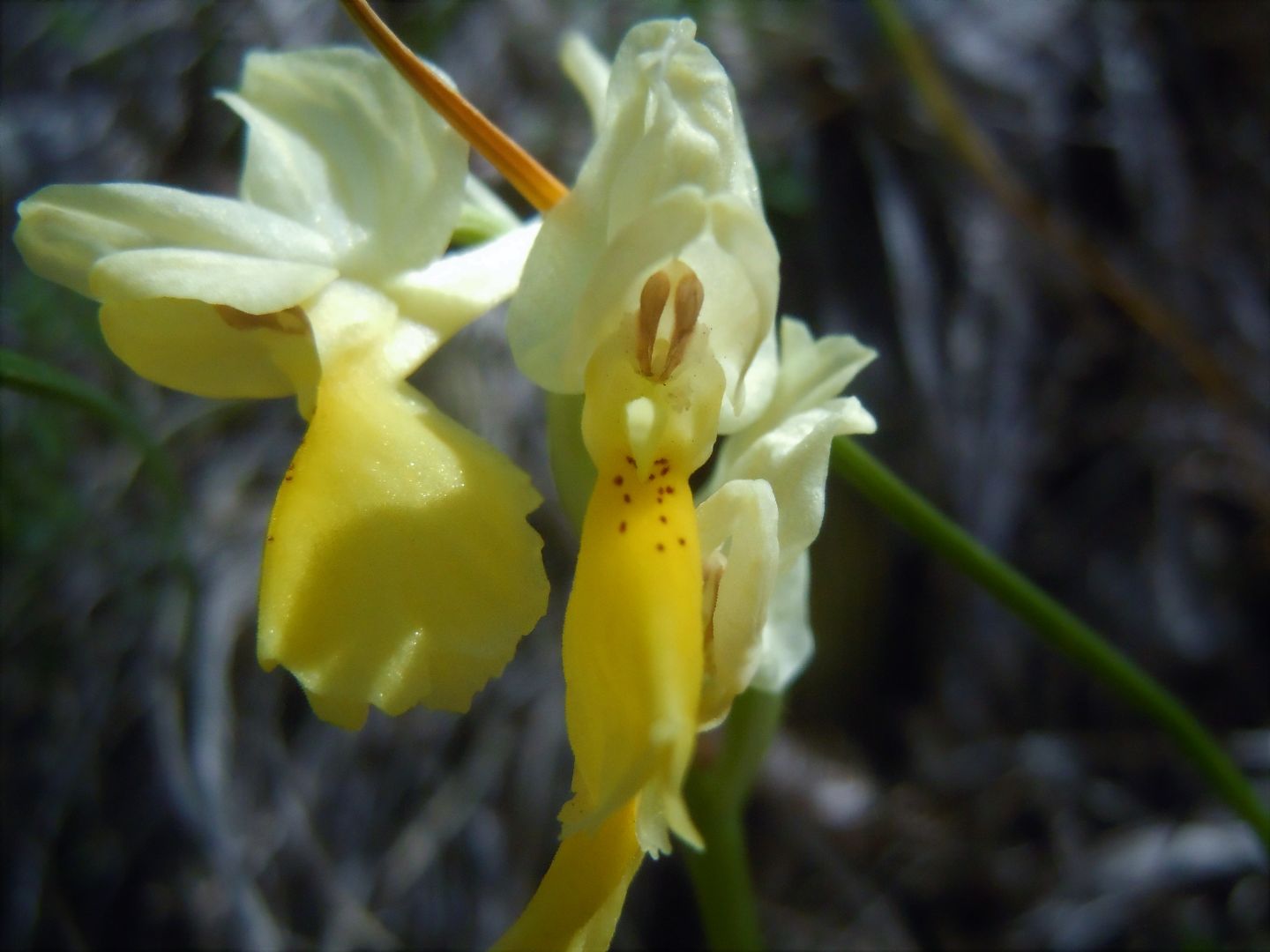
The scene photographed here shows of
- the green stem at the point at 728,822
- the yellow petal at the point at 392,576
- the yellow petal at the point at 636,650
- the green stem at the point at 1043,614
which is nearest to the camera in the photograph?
the yellow petal at the point at 636,650

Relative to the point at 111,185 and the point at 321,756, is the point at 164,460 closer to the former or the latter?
the point at 111,185

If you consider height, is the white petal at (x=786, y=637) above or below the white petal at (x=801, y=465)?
below

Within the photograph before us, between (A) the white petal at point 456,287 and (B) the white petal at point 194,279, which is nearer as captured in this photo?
(B) the white petal at point 194,279

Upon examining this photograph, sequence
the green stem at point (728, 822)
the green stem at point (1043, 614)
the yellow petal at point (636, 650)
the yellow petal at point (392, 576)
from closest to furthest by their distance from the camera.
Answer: the yellow petal at point (636, 650) < the yellow petal at point (392, 576) < the green stem at point (1043, 614) < the green stem at point (728, 822)

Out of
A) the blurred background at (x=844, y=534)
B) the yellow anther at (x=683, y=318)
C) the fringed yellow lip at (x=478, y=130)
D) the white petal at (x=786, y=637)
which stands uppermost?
the fringed yellow lip at (x=478, y=130)

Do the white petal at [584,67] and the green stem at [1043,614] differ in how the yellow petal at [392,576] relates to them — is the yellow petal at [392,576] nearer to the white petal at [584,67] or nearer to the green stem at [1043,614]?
the green stem at [1043,614]

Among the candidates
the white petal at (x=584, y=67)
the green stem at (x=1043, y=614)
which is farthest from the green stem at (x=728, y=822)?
the white petal at (x=584, y=67)

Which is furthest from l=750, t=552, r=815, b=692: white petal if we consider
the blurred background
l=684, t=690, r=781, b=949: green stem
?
the blurred background
